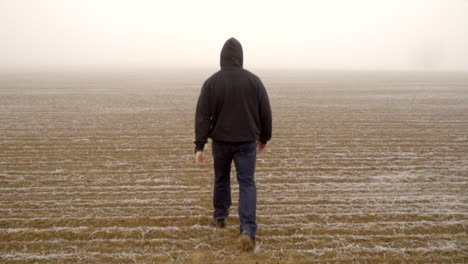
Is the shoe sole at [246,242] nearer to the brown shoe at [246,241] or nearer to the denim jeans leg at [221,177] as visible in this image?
the brown shoe at [246,241]

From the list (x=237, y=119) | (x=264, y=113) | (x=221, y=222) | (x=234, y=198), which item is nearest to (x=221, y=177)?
(x=221, y=222)

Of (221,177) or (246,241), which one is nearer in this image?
(246,241)

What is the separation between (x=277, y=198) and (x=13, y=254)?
353 centimetres

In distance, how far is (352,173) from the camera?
6.18 metres

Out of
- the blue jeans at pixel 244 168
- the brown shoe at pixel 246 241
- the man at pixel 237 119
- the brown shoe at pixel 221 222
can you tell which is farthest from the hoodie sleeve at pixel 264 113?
the brown shoe at pixel 221 222

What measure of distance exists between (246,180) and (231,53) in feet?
4.61

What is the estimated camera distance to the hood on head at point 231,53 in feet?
11.2

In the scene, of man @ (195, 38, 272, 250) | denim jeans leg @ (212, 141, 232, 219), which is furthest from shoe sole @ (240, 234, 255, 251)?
denim jeans leg @ (212, 141, 232, 219)

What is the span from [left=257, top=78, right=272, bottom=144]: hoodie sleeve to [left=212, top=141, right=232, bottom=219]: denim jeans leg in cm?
45

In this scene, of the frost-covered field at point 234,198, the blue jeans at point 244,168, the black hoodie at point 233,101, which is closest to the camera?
the black hoodie at point 233,101

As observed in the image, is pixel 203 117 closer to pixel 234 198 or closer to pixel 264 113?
pixel 264 113

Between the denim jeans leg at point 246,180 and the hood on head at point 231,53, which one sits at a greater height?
the hood on head at point 231,53

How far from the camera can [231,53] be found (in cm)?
340

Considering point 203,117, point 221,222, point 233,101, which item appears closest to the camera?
point 233,101
